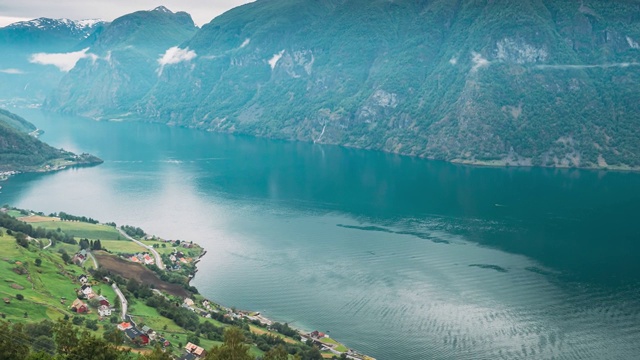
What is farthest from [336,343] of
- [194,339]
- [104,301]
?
[104,301]

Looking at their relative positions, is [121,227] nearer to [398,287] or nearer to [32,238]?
[32,238]

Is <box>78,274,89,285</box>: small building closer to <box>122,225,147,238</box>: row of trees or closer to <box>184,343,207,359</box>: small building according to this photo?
<box>184,343,207,359</box>: small building

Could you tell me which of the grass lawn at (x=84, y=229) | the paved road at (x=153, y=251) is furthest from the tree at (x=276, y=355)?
the grass lawn at (x=84, y=229)

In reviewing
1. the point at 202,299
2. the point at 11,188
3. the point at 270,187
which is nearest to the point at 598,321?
the point at 202,299

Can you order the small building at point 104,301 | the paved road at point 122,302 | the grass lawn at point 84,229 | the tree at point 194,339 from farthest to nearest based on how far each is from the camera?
the grass lawn at point 84,229
the small building at point 104,301
the paved road at point 122,302
the tree at point 194,339

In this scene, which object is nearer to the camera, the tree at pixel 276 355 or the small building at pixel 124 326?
the tree at pixel 276 355

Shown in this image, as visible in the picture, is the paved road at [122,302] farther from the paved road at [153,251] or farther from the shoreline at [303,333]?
the paved road at [153,251]
